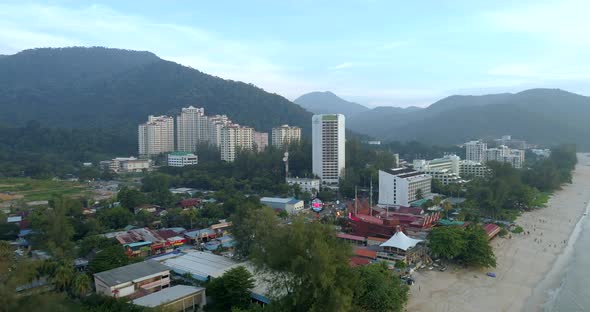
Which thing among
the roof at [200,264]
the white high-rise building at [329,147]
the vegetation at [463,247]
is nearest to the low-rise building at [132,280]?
the roof at [200,264]

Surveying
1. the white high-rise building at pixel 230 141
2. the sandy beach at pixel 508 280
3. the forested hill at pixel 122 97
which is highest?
the forested hill at pixel 122 97

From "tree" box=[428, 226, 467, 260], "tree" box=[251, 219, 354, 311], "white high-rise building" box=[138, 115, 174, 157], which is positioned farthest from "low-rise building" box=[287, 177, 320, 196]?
"white high-rise building" box=[138, 115, 174, 157]

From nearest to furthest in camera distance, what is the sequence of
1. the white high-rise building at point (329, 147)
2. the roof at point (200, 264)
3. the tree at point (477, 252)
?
the roof at point (200, 264)
the tree at point (477, 252)
the white high-rise building at point (329, 147)

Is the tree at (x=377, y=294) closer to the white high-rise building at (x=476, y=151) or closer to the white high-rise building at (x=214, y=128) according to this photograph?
the white high-rise building at (x=214, y=128)

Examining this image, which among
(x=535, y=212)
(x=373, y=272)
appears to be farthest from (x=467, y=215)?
(x=373, y=272)

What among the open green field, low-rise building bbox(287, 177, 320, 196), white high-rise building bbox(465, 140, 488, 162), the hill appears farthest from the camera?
the hill

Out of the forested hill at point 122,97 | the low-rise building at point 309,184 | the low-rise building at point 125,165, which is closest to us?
the low-rise building at point 309,184

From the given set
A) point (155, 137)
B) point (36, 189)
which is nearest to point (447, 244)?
point (36, 189)

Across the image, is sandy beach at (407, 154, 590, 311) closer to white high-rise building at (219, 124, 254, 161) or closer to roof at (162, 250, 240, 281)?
roof at (162, 250, 240, 281)
